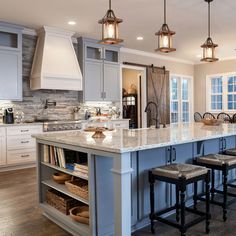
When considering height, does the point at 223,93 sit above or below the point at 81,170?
above

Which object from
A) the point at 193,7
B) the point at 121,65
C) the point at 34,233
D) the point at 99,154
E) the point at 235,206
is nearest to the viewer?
the point at 99,154

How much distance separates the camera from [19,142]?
5309mm

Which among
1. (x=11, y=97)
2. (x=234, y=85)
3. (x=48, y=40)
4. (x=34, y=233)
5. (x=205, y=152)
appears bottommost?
(x=34, y=233)

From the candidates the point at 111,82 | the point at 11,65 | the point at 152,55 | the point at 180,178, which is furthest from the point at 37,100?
the point at 180,178

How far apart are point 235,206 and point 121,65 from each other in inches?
206

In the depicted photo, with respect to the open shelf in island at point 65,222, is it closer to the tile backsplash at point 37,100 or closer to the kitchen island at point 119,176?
the kitchen island at point 119,176

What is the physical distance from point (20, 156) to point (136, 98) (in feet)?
14.6

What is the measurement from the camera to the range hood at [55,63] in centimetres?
564

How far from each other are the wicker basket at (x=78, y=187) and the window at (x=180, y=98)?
7.30 meters

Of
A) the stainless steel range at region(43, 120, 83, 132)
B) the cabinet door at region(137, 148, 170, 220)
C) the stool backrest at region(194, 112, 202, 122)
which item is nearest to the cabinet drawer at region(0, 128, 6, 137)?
the stainless steel range at region(43, 120, 83, 132)

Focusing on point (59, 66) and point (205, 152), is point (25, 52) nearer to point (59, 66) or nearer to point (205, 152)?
point (59, 66)

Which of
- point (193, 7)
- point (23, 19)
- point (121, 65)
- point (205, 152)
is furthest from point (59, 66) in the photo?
point (205, 152)

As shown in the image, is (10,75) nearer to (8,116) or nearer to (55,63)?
(8,116)

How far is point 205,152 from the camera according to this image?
3484 mm
